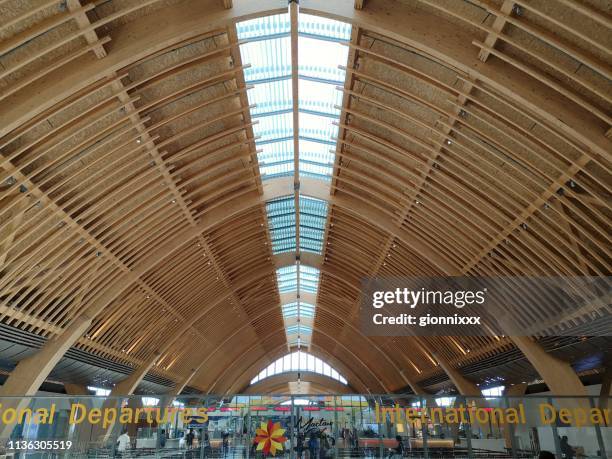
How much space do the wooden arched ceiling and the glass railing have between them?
5308 millimetres

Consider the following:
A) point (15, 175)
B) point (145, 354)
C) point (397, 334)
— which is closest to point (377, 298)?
point (397, 334)

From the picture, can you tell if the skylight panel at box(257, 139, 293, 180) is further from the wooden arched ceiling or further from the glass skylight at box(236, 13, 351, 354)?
the wooden arched ceiling

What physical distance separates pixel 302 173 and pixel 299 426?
48.3 feet

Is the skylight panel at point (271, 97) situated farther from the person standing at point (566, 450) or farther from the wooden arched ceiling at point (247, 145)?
the person standing at point (566, 450)

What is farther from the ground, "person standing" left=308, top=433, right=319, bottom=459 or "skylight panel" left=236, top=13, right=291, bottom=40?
"skylight panel" left=236, top=13, right=291, bottom=40

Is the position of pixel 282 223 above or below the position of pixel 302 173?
below

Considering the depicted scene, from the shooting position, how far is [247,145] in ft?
76.2

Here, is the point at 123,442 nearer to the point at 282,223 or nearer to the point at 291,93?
the point at 291,93

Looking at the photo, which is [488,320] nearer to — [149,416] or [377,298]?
[377,298]

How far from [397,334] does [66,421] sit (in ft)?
93.0

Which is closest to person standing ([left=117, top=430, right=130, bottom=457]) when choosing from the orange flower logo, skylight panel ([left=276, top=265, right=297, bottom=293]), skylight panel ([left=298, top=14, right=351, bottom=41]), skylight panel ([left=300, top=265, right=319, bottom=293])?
the orange flower logo

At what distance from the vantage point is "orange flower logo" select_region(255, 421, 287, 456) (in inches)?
637

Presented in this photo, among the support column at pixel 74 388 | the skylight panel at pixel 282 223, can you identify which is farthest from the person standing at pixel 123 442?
the support column at pixel 74 388

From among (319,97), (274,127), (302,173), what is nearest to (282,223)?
(302,173)
